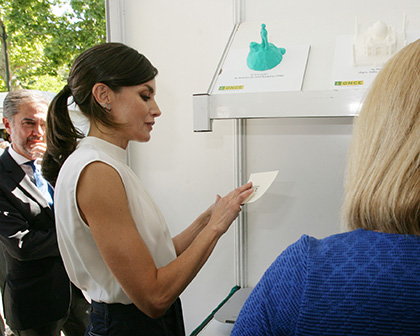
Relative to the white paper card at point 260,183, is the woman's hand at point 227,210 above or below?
below

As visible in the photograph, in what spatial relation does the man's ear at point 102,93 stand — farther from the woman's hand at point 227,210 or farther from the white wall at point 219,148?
the white wall at point 219,148

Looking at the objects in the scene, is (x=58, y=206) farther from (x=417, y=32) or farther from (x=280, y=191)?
(x=417, y=32)

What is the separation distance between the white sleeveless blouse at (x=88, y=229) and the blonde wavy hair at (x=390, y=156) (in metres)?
0.51

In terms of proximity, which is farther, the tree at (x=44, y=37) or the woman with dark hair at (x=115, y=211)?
the tree at (x=44, y=37)

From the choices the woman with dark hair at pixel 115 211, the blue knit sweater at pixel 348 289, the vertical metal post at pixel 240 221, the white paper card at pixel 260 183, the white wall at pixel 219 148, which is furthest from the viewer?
the vertical metal post at pixel 240 221

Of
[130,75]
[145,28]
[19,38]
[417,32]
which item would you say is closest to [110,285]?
[130,75]

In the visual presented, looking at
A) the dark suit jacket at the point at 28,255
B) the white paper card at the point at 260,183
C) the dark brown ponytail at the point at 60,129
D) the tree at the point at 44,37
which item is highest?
the tree at the point at 44,37

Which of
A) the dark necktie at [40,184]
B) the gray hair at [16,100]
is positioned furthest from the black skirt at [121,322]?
the gray hair at [16,100]

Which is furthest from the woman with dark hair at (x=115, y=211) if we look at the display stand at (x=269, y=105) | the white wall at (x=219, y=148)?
the white wall at (x=219, y=148)

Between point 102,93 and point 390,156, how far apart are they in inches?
27.8

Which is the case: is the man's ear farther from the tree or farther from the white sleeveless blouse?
the tree

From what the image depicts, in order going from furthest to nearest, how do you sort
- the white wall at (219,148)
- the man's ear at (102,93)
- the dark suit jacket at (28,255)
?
the white wall at (219,148) < the dark suit jacket at (28,255) < the man's ear at (102,93)

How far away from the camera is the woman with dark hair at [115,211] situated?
0.82 m

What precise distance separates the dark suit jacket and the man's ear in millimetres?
830
